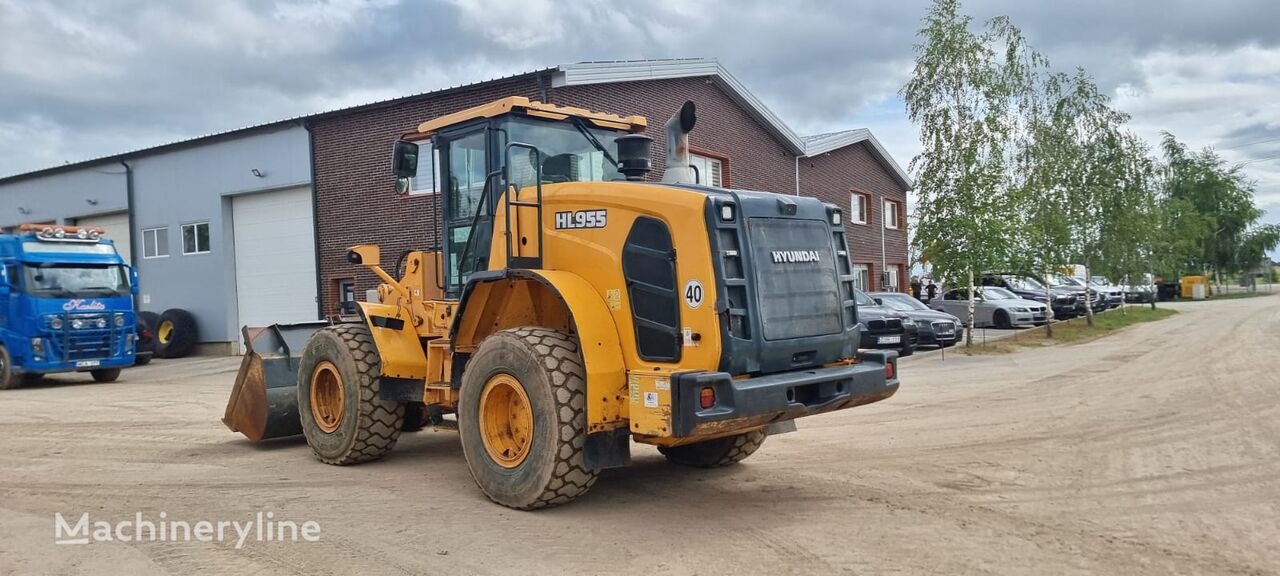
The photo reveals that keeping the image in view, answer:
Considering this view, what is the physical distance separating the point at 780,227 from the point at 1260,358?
45.1 ft

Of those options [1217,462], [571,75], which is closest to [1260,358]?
[1217,462]

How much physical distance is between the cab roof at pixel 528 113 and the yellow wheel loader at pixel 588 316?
0.05ft

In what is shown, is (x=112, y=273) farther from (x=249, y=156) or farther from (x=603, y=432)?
(x=603, y=432)

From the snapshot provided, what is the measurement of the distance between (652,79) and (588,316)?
48.1ft

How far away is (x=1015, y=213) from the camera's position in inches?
816

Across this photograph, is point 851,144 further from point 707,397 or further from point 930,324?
point 707,397

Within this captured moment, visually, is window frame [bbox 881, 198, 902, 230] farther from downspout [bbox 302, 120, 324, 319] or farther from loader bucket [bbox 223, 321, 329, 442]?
loader bucket [bbox 223, 321, 329, 442]

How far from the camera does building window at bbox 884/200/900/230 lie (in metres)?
33.5

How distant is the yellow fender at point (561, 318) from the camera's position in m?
5.55

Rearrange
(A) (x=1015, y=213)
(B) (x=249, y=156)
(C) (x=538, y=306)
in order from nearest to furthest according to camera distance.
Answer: (C) (x=538, y=306) < (A) (x=1015, y=213) < (B) (x=249, y=156)

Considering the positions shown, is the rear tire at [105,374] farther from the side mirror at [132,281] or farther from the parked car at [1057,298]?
the parked car at [1057,298]

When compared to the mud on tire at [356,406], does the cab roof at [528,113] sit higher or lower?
higher

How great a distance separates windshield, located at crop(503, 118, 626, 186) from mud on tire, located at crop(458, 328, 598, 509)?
53.7 inches

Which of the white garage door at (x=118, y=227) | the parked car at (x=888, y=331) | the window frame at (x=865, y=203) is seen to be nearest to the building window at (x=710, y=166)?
the parked car at (x=888, y=331)
